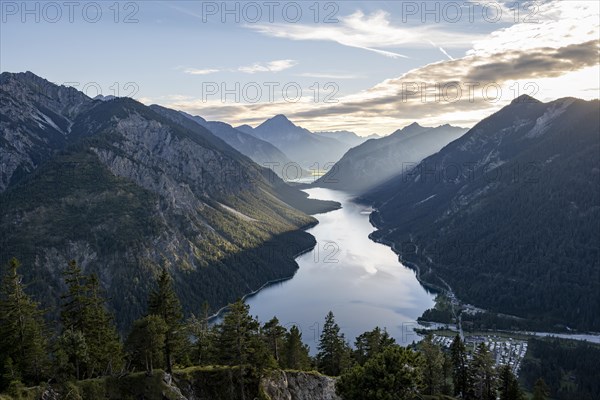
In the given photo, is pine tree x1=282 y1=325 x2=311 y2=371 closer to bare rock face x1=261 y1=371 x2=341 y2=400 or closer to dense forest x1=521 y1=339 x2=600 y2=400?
bare rock face x1=261 y1=371 x2=341 y2=400

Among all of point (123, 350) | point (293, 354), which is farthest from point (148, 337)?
point (293, 354)

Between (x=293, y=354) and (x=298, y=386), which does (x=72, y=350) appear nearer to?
(x=298, y=386)

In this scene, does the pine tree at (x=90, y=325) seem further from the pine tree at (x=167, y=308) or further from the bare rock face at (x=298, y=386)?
the bare rock face at (x=298, y=386)

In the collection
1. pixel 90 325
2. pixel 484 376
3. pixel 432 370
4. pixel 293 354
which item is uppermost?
pixel 90 325

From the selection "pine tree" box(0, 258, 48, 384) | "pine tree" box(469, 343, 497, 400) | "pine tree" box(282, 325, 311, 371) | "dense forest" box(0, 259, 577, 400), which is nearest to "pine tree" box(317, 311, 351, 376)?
"pine tree" box(282, 325, 311, 371)

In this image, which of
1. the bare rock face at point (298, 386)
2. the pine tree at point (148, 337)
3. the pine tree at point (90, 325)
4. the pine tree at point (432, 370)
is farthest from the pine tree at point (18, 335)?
the pine tree at point (432, 370)

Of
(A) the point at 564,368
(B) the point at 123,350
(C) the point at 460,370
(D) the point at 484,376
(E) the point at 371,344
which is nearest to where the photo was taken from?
(B) the point at 123,350

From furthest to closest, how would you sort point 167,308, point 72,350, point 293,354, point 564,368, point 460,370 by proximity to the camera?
point 564,368 < point 460,370 < point 293,354 < point 167,308 < point 72,350
